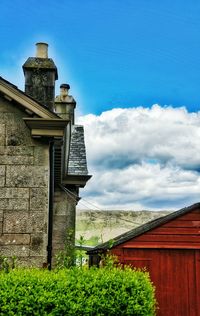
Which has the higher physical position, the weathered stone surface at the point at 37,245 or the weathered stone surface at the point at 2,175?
the weathered stone surface at the point at 2,175

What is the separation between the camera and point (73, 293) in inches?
327

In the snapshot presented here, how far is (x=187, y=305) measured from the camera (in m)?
12.0

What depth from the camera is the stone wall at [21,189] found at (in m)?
9.63

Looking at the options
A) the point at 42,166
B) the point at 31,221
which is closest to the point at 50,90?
the point at 42,166

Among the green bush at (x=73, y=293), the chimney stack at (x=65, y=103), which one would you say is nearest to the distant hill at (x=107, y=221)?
the chimney stack at (x=65, y=103)

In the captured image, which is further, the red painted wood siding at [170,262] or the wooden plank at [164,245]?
the wooden plank at [164,245]

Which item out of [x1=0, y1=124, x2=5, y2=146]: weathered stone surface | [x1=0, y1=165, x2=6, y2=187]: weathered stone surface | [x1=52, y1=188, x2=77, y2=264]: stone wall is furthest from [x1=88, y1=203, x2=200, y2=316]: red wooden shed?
[x1=0, y1=124, x2=5, y2=146]: weathered stone surface

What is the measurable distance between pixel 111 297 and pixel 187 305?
165 inches

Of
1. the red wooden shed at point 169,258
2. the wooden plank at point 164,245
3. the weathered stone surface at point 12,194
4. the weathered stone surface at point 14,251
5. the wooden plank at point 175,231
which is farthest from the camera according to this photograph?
the wooden plank at point 175,231

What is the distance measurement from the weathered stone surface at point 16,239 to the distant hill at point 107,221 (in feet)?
51.9

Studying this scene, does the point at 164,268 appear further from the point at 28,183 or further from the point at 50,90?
the point at 50,90

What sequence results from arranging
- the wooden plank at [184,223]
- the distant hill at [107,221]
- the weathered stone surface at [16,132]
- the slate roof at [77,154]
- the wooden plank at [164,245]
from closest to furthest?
the weathered stone surface at [16,132]
the wooden plank at [164,245]
the wooden plank at [184,223]
the slate roof at [77,154]
the distant hill at [107,221]

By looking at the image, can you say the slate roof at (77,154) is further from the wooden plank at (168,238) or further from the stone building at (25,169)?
the stone building at (25,169)

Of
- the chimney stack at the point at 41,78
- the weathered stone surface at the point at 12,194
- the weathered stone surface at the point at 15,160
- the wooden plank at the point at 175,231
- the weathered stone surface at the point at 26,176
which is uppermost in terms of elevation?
the chimney stack at the point at 41,78
